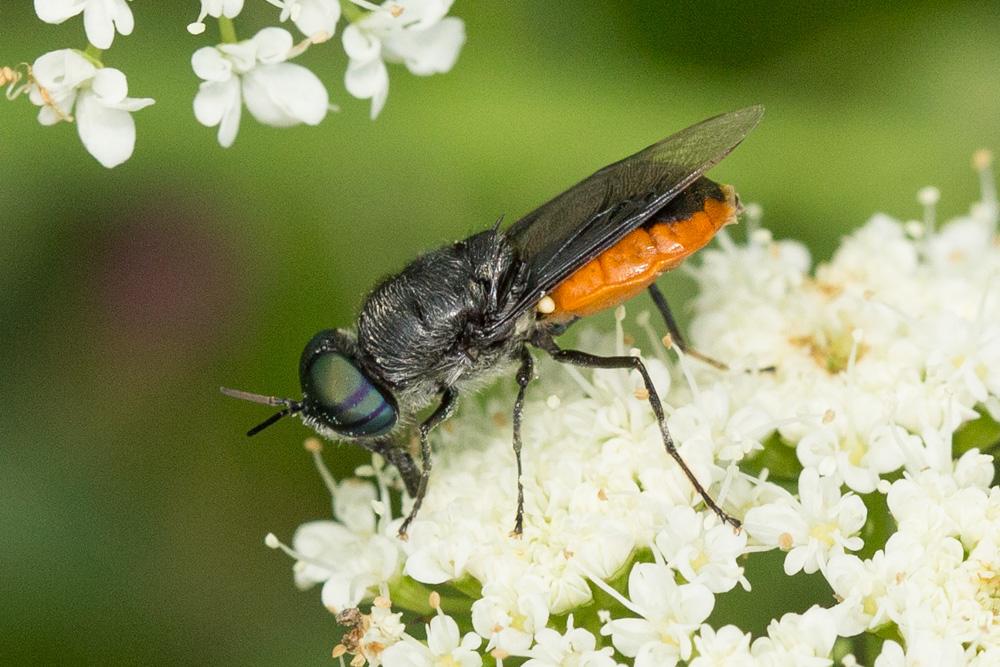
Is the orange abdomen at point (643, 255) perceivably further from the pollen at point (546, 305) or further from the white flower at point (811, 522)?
the white flower at point (811, 522)

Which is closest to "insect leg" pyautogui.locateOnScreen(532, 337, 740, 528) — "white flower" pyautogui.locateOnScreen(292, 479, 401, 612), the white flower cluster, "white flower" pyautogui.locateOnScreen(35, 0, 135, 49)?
"white flower" pyautogui.locateOnScreen(292, 479, 401, 612)

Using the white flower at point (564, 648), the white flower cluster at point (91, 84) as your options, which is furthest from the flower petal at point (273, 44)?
the white flower at point (564, 648)

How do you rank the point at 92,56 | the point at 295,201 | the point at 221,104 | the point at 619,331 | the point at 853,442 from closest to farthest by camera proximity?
the point at 92,56 → the point at 221,104 → the point at 853,442 → the point at 619,331 → the point at 295,201

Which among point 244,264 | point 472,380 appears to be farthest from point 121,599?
point 472,380

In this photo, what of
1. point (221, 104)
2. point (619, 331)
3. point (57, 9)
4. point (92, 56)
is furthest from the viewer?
point (619, 331)

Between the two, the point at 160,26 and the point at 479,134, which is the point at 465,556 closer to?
the point at 479,134

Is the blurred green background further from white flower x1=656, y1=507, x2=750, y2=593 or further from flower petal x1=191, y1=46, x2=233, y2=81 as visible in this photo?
white flower x1=656, y1=507, x2=750, y2=593

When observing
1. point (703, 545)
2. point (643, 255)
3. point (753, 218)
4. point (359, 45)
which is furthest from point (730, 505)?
point (359, 45)

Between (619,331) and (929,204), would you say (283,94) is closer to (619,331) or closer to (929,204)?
(619,331)
